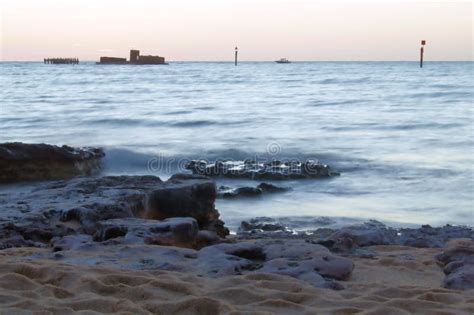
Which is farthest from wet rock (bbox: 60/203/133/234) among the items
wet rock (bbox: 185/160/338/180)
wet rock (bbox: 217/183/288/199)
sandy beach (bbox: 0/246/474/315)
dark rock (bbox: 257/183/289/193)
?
wet rock (bbox: 185/160/338/180)

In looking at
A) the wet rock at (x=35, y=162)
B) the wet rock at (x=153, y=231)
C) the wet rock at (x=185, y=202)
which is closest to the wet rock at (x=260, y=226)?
the wet rock at (x=185, y=202)

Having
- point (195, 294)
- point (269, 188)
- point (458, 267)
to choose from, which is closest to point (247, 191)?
point (269, 188)

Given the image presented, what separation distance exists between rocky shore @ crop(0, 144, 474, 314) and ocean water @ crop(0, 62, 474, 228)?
4.21 feet

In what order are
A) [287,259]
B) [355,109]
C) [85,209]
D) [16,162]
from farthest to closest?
[355,109] < [16,162] < [85,209] < [287,259]

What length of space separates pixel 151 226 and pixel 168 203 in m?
1.14

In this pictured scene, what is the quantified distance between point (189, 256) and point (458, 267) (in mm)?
1764

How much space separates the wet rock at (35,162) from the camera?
324 inches

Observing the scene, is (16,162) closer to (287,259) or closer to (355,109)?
(287,259)

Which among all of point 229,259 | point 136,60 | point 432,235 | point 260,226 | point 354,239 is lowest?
point 260,226

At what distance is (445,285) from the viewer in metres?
3.75

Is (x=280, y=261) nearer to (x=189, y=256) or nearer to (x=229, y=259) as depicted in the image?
(x=229, y=259)

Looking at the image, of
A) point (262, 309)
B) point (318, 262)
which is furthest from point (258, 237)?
point (262, 309)

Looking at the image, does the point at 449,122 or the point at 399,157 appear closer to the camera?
the point at 399,157

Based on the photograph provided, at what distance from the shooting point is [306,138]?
1473cm
